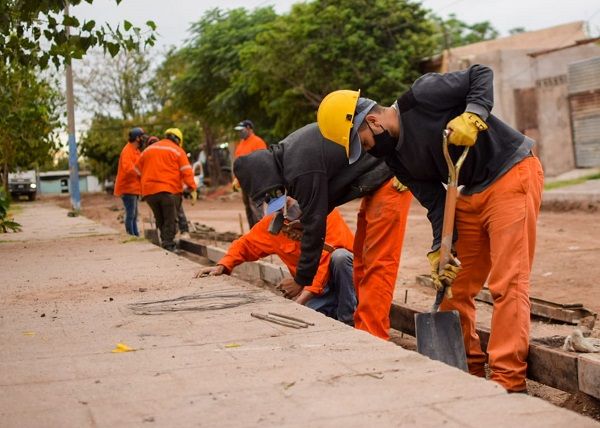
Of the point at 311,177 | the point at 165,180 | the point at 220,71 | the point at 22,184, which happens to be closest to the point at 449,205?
the point at 311,177

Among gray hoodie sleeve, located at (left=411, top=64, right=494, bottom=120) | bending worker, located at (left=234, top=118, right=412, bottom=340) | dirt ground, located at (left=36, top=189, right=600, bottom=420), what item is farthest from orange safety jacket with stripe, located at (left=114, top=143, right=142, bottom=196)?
gray hoodie sleeve, located at (left=411, top=64, right=494, bottom=120)

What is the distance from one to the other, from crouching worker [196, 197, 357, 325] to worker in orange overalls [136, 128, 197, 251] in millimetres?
6869

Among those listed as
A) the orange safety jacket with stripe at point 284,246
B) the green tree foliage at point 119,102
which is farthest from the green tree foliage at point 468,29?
the orange safety jacket with stripe at point 284,246

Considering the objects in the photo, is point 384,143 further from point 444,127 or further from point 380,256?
point 380,256

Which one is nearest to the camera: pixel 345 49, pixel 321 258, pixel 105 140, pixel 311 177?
pixel 311 177

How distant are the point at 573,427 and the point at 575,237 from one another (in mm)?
11356

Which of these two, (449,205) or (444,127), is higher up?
(444,127)

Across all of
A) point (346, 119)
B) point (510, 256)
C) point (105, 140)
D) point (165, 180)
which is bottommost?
point (510, 256)

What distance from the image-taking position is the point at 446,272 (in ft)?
18.0

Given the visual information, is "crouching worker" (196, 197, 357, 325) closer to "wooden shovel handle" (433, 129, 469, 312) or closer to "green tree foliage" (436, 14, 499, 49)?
"wooden shovel handle" (433, 129, 469, 312)

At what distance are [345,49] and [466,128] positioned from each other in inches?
1019

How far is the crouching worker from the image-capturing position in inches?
281

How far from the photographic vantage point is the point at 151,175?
14.3 metres

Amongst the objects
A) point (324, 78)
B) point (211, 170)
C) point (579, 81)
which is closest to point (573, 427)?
point (579, 81)
